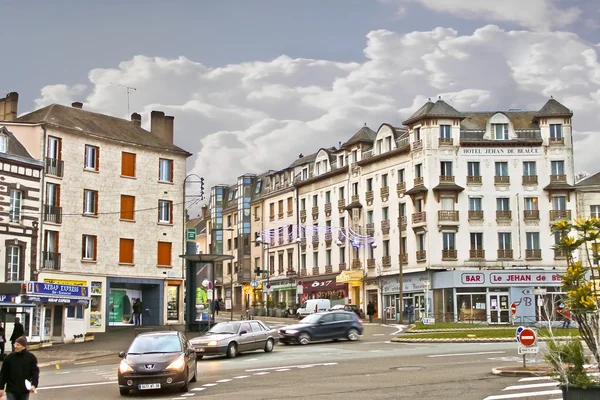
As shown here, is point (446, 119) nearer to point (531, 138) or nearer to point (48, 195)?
point (531, 138)

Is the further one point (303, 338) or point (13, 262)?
point (13, 262)

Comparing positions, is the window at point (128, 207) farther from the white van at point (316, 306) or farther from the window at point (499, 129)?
the window at point (499, 129)

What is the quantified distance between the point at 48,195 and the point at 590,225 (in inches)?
1402

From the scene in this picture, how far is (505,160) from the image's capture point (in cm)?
6144

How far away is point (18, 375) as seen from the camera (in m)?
12.7

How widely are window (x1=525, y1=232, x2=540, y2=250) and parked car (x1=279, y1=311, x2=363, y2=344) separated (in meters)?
26.7

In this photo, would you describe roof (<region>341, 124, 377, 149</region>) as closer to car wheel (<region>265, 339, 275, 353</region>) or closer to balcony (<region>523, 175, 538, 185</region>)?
balcony (<region>523, 175, 538, 185</region>)

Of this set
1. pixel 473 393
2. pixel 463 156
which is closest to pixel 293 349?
pixel 473 393

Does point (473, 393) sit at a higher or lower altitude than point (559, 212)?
lower

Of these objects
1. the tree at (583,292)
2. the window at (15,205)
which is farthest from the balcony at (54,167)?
the tree at (583,292)

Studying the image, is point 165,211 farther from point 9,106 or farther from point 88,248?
point 9,106

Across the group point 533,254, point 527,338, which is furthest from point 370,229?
point 527,338

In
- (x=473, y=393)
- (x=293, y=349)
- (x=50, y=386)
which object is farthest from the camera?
(x=293, y=349)

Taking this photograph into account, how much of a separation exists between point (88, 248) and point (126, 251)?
8.76 feet
